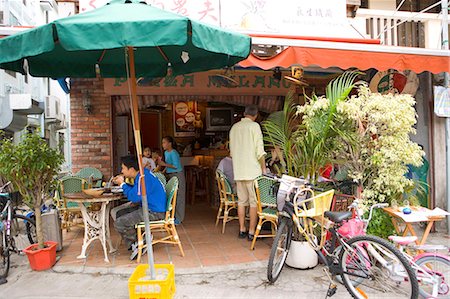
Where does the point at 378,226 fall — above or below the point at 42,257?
above

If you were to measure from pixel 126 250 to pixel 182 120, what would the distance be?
5763 mm

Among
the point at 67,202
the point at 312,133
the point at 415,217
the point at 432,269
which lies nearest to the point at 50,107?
the point at 67,202

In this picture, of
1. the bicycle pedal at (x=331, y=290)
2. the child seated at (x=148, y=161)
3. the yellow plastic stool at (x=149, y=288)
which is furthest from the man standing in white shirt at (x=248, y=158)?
the child seated at (x=148, y=161)

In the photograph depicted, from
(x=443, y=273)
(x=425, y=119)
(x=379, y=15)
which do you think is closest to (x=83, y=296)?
(x=443, y=273)

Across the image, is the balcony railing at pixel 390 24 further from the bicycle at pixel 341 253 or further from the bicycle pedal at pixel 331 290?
the bicycle pedal at pixel 331 290

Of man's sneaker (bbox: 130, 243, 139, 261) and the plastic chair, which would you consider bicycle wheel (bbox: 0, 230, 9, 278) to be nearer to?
man's sneaker (bbox: 130, 243, 139, 261)

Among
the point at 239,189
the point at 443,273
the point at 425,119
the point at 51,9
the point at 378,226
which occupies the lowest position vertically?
the point at 443,273

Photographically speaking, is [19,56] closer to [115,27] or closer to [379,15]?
[115,27]

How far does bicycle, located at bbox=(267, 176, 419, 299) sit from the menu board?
6.76m

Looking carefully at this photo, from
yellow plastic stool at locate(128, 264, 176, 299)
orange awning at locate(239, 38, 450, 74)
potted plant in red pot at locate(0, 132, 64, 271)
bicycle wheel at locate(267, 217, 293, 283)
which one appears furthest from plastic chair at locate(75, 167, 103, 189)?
bicycle wheel at locate(267, 217, 293, 283)

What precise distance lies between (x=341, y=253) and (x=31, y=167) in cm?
355

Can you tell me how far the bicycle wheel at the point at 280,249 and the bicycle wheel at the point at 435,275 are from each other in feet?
4.11

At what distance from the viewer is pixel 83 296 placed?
373 centimetres

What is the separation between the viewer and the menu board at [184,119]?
33.9 feet
